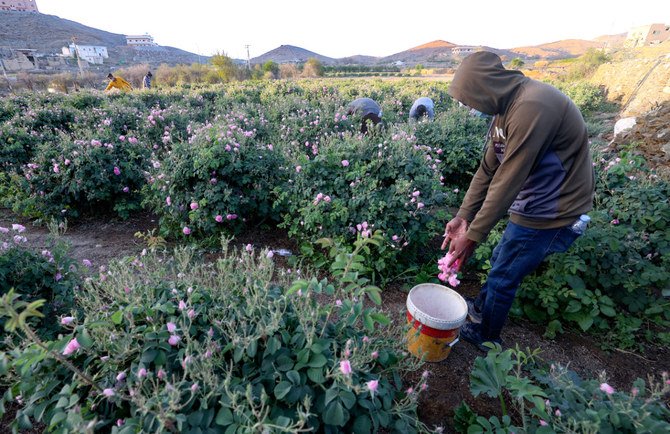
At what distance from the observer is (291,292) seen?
1.21 meters

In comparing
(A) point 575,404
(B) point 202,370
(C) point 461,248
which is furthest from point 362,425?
(C) point 461,248

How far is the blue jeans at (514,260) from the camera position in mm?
1959

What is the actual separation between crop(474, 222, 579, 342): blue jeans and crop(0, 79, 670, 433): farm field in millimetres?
361

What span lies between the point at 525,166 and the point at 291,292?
1.35 meters

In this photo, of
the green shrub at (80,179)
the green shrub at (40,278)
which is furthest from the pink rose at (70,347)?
the green shrub at (80,179)

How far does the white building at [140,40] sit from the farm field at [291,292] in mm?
99445

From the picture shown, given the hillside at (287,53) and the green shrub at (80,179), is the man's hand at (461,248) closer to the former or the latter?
the green shrub at (80,179)

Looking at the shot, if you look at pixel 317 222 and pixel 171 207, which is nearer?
pixel 317 222

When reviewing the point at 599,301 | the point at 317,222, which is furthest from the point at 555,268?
the point at 317,222

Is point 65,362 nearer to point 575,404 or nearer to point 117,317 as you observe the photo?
point 117,317

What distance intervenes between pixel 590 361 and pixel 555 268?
702mm

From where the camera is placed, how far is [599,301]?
2.49 m

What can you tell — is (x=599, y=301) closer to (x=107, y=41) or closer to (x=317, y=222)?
(x=317, y=222)

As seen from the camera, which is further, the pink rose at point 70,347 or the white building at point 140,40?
the white building at point 140,40
